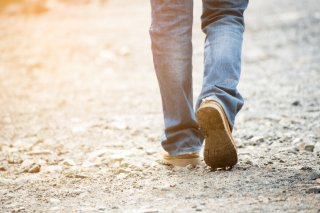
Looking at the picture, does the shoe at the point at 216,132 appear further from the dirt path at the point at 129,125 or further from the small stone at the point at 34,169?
the small stone at the point at 34,169

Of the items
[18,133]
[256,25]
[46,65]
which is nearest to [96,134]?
[18,133]

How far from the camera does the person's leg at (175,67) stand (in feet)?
7.07

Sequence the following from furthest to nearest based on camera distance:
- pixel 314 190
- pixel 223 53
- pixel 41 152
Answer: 1. pixel 41 152
2. pixel 223 53
3. pixel 314 190

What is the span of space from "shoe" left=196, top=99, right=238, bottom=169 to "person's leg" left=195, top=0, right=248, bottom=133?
0.17ft

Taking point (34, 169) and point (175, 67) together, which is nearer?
point (175, 67)

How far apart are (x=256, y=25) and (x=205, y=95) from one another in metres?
5.84

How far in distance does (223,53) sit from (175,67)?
0.21m

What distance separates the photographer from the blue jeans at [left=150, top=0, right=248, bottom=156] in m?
2.09

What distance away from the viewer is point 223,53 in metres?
2.12

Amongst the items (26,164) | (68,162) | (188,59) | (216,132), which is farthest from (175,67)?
(26,164)

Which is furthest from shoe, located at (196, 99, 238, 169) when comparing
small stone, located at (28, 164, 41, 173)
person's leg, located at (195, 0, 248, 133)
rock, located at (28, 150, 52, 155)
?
rock, located at (28, 150, 52, 155)

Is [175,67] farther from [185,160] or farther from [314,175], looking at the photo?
[314,175]

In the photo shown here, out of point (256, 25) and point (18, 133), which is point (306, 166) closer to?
point (18, 133)

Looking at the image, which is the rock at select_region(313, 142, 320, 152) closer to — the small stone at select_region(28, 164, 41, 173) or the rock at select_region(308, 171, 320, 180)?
the rock at select_region(308, 171, 320, 180)
